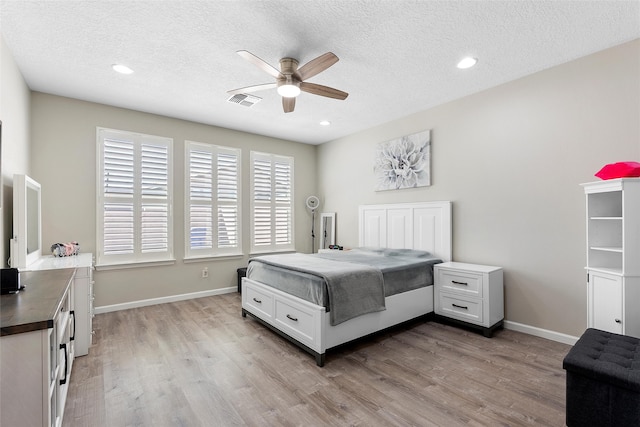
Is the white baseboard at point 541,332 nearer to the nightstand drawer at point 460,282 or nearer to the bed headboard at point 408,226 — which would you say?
the nightstand drawer at point 460,282

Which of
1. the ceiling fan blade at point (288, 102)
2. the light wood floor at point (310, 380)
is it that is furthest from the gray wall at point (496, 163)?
the ceiling fan blade at point (288, 102)

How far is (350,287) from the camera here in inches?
108

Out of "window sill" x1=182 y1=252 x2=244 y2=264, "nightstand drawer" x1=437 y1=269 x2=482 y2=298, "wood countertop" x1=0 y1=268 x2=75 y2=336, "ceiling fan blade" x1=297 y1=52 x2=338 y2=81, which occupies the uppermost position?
"ceiling fan blade" x1=297 y1=52 x2=338 y2=81

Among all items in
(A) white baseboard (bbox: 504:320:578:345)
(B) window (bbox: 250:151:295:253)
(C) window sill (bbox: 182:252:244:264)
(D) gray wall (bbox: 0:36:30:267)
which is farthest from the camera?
(B) window (bbox: 250:151:295:253)

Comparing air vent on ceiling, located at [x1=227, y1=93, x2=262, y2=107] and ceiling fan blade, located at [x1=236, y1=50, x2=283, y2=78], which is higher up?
air vent on ceiling, located at [x1=227, y1=93, x2=262, y2=107]

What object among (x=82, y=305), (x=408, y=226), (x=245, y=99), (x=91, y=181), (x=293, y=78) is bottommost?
(x=82, y=305)

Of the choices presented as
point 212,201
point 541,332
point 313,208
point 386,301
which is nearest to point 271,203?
point 313,208

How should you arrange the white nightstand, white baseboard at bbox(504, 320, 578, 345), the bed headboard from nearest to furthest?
white baseboard at bbox(504, 320, 578, 345)
the white nightstand
the bed headboard

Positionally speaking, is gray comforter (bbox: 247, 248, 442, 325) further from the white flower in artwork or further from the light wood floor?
the white flower in artwork

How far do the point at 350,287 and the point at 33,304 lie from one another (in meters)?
2.13

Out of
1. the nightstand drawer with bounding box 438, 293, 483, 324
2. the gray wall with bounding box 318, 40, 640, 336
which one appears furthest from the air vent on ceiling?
the nightstand drawer with bounding box 438, 293, 483, 324

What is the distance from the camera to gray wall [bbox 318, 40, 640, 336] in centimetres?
269

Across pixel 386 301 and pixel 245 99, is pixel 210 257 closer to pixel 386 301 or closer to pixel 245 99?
pixel 245 99

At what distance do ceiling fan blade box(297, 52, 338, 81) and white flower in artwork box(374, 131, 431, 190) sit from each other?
215 centimetres
